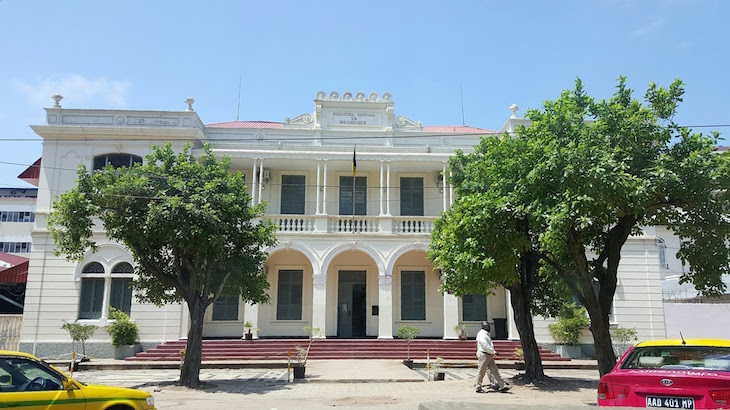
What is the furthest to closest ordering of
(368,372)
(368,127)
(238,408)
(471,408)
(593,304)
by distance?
(368,127) < (368,372) < (593,304) < (238,408) < (471,408)

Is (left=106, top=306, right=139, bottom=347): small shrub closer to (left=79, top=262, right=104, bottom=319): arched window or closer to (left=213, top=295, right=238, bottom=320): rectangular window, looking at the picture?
(left=79, top=262, right=104, bottom=319): arched window

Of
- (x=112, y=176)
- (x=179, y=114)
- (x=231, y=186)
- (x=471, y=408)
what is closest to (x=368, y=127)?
(x=179, y=114)

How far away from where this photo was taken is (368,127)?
79.7 ft

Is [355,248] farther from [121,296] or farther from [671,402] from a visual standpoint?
[671,402]

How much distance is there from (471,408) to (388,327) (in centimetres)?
1832

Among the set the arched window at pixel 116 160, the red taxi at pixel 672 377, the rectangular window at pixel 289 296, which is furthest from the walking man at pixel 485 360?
the arched window at pixel 116 160

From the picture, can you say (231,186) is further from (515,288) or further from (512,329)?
(512,329)

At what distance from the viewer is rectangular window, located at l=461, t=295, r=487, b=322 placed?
24.0 m

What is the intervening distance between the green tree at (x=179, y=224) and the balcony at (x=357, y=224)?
7.02 meters

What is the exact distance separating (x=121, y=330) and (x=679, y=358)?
18780 millimetres

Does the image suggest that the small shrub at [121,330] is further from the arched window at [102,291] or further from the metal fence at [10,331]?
the metal fence at [10,331]

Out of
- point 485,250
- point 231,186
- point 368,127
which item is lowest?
point 485,250

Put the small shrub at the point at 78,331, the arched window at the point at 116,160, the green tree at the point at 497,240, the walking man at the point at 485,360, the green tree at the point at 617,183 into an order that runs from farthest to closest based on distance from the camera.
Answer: the arched window at the point at 116,160, the small shrub at the point at 78,331, the walking man at the point at 485,360, the green tree at the point at 497,240, the green tree at the point at 617,183

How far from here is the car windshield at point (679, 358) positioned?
6.44m
